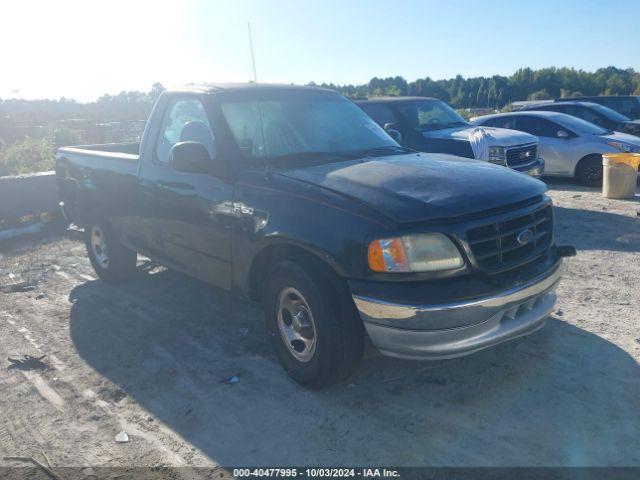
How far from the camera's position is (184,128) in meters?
4.54

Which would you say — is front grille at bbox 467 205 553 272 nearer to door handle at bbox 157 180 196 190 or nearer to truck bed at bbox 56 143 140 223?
door handle at bbox 157 180 196 190

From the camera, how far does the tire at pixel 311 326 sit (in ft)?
10.8

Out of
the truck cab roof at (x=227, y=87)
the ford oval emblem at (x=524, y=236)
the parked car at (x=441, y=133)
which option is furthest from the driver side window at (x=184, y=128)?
the parked car at (x=441, y=133)

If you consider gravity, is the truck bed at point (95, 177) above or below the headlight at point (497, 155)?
above

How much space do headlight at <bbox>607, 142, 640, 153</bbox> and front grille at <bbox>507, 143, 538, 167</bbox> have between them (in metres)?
2.41

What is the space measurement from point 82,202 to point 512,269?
5.03m

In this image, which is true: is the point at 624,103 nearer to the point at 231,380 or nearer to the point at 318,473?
the point at 231,380

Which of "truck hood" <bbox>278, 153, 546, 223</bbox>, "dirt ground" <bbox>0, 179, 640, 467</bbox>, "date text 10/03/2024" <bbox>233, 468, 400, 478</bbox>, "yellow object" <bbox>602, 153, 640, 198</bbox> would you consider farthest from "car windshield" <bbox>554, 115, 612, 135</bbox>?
"date text 10/03/2024" <bbox>233, 468, 400, 478</bbox>

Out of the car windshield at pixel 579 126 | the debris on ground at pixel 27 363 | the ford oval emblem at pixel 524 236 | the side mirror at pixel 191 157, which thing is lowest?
the debris on ground at pixel 27 363

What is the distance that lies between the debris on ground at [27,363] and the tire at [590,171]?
10.3 metres

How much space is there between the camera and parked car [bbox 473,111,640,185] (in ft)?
35.1

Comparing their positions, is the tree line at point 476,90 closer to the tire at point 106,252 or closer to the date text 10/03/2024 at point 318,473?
the tire at point 106,252

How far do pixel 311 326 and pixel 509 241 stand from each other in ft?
4.47

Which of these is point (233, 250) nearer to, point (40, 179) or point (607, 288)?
point (607, 288)
